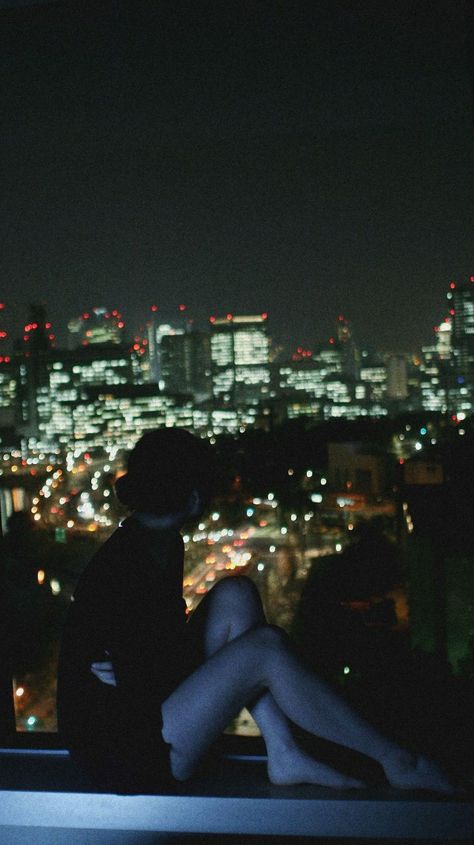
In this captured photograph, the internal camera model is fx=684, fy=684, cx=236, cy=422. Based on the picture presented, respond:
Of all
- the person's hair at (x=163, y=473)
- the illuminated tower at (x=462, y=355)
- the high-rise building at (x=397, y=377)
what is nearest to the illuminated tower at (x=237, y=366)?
the high-rise building at (x=397, y=377)

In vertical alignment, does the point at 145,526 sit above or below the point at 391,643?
above

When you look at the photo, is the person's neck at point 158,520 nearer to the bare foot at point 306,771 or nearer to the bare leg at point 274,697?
the bare leg at point 274,697

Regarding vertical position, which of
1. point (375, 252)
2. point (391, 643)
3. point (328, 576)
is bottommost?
point (391, 643)

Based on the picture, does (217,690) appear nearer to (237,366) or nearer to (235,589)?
(235,589)

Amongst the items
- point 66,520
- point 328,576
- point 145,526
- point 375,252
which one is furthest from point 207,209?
point 145,526

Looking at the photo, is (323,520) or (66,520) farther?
(323,520)

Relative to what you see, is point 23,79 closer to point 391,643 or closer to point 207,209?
point 207,209

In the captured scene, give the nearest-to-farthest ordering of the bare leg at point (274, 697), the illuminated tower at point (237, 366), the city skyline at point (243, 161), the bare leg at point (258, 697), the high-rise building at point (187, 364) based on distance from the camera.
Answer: the bare leg at point (274, 697), the bare leg at point (258, 697), the city skyline at point (243, 161), the high-rise building at point (187, 364), the illuminated tower at point (237, 366)
